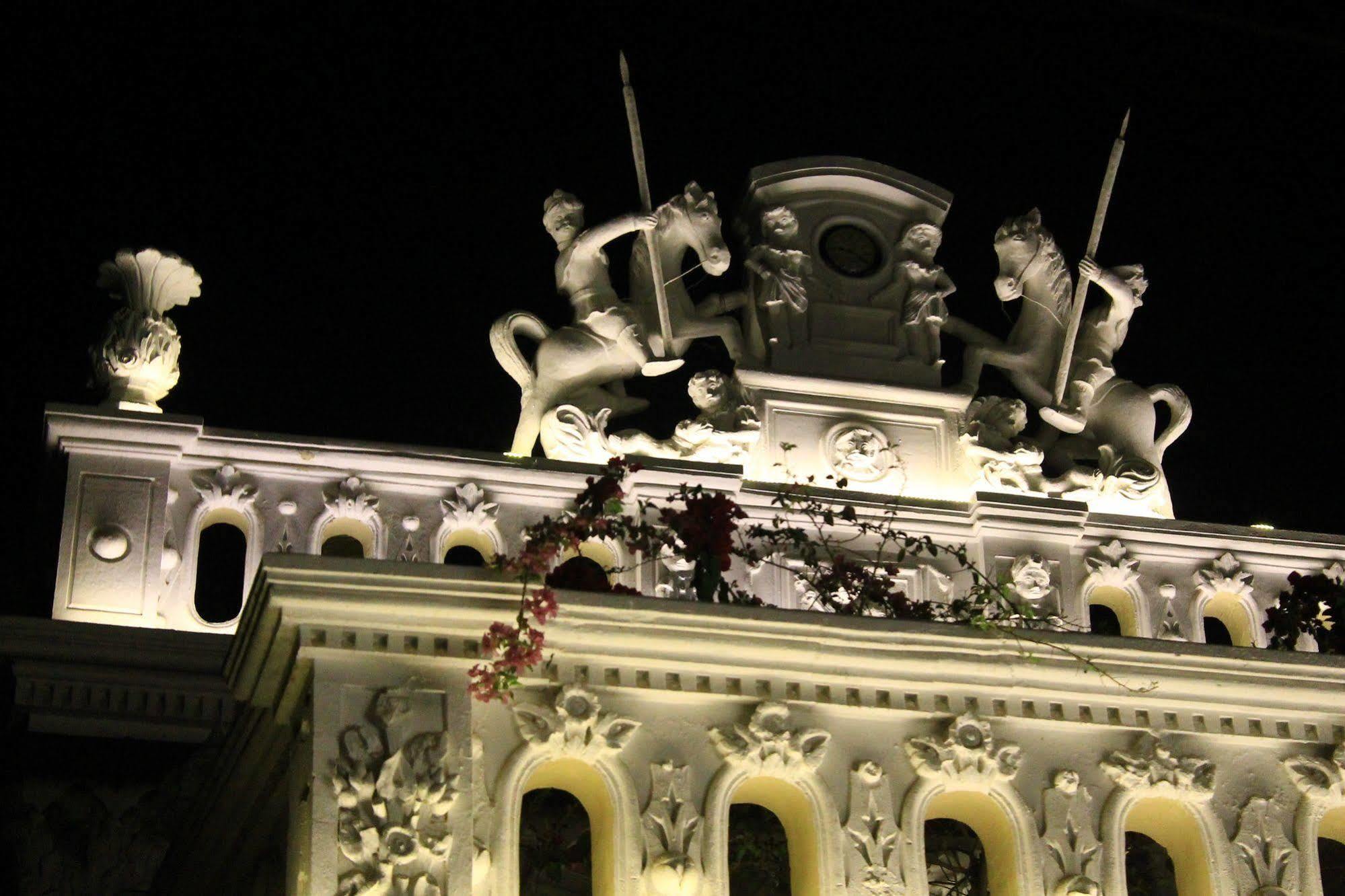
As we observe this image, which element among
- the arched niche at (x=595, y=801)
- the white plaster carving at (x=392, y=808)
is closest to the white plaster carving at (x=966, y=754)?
the arched niche at (x=595, y=801)

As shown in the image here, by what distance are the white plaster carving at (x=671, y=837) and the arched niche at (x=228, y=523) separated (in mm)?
8136

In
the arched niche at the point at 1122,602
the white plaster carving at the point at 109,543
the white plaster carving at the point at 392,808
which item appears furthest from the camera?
the arched niche at the point at 1122,602

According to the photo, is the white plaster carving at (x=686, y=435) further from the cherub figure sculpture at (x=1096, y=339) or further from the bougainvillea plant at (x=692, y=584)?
the bougainvillea plant at (x=692, y=584)

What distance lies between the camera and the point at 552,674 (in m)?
17.0

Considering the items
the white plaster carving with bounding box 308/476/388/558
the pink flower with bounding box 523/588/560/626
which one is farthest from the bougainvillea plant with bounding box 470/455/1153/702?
the white plaster carving with bounding box 308/476/388/558

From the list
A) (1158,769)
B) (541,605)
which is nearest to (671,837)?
(541,605)

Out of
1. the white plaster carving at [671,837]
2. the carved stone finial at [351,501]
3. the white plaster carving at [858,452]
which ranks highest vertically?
the white plaster carving at [858,452]

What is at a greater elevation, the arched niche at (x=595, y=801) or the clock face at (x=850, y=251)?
the clock face at (x=850, y=251)

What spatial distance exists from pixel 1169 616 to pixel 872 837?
31.2 feet

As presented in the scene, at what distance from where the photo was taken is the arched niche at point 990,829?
17.3 metres

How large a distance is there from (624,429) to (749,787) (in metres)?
9.25

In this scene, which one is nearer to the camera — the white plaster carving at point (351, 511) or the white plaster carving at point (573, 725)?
the white plaster carving at point (573, 725)

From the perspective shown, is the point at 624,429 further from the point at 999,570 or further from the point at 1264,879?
the point at 1264,879

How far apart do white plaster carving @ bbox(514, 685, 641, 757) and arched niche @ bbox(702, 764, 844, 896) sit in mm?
691
